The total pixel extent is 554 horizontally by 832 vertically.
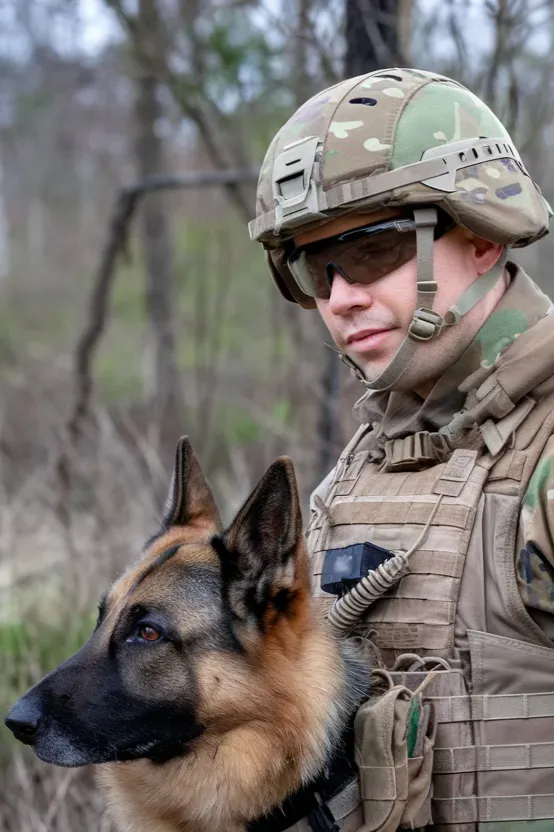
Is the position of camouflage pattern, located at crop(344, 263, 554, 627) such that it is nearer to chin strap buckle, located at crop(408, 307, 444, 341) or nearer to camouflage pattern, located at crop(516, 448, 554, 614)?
camouflage pattern, located at crop(516, 448, 554, 614)

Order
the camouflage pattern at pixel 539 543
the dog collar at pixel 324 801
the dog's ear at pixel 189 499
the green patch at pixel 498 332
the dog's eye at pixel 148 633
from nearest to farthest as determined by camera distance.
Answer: the camouflage pattern at pixel 539 543, the dog collar at pixel 324 801, the dog's eye at pixel 148 633, the green patch at pixel 498 332, the dog's ear at pixel 189 499

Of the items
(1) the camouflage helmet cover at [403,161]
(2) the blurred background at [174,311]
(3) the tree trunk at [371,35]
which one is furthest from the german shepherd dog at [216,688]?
(3) the tree trunk at [371,35]

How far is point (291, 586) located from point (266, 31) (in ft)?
15.5

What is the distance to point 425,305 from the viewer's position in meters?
2.53

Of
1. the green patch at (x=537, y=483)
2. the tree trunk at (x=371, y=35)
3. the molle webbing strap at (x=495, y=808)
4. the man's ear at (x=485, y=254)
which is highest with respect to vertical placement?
the tree trunk at (x=371, y=35)

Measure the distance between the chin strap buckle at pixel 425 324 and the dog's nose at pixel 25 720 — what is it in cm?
140

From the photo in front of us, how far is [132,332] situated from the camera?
21.9m

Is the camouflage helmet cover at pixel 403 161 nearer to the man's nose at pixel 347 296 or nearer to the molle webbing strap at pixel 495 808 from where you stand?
the man's nose at pixel 347 296

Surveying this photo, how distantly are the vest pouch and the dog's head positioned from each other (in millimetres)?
276

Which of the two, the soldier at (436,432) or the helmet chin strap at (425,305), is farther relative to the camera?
the helmet chin strap at (425,305)

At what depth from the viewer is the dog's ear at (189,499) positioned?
2.84 metres

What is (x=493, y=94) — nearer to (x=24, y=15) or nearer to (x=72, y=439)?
(x=72, y=439)

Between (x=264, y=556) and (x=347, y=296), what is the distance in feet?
2.51

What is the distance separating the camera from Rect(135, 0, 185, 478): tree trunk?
9086 mm
